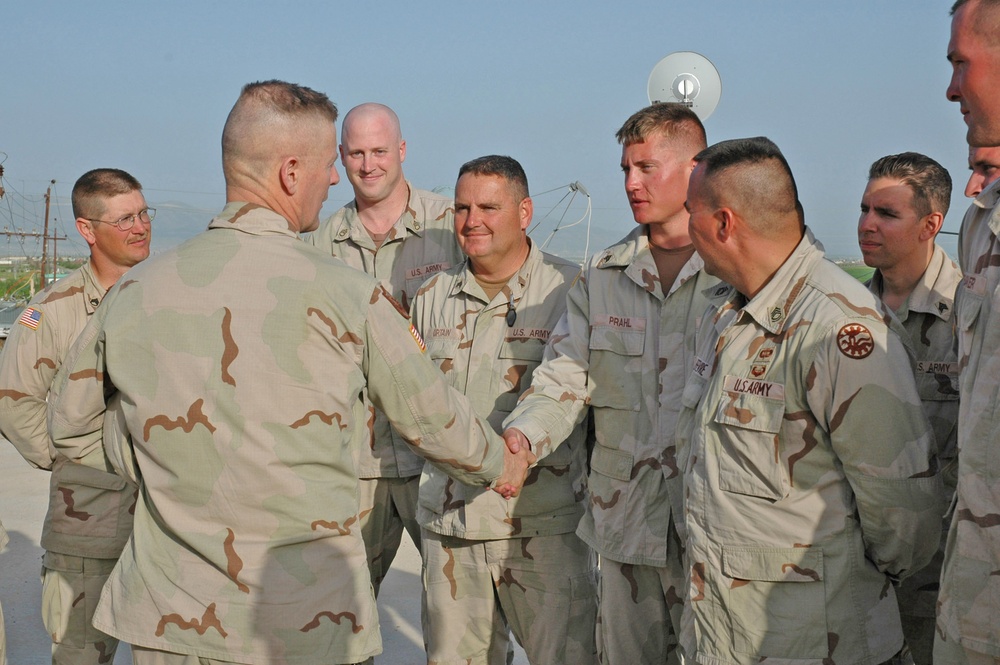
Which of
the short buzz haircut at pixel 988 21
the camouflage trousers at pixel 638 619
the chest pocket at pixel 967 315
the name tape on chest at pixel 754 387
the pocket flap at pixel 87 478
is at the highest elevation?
the short buzz haircut at pixel 988 21

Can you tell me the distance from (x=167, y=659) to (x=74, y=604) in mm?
1792

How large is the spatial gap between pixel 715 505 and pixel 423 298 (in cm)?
205

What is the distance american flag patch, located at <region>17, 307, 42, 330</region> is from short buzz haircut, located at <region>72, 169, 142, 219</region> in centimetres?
55

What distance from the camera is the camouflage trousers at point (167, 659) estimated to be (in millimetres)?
2496

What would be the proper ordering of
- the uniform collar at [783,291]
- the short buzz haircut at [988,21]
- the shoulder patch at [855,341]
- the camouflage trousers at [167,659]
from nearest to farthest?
the short buzz haircut at [988,21]
the camouflage trousers at [167,659]
the shoulder patch at [855,341]
the uniform collar at [783,291]

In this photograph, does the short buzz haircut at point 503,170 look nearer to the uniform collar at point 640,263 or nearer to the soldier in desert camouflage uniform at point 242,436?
the uniform collar at point 640,263

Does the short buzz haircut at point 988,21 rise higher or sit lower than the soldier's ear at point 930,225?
higher

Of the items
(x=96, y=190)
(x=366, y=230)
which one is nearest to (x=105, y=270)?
(x=96, y=190)

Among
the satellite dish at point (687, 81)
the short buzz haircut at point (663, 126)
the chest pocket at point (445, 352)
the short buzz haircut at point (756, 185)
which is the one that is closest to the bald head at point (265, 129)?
the short buzz haircut at point (756, 185)

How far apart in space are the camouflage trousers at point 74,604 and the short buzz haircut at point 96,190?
4.98 feet

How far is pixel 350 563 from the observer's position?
2580 mm

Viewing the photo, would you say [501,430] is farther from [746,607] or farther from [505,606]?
[746,607]

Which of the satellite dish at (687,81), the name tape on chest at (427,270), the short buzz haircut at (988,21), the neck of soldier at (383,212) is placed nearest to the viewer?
the short buzz haircut at (988,21)

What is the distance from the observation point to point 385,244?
4.92 meters
